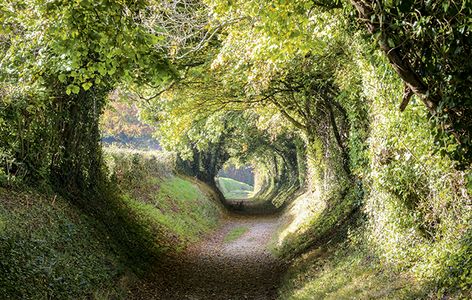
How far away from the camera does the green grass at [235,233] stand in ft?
74.4

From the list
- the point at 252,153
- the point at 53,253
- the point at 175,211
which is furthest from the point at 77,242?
the point at 252,153

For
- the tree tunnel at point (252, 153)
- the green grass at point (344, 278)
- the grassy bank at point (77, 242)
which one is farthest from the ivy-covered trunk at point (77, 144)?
the tree tunnel at point (252, 153)

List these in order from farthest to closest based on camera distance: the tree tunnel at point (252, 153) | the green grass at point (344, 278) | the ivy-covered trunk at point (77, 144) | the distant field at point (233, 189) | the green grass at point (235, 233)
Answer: the distant field at point (233, 189) → the tree tunnel at point (252, 153) → the green grass at point (235, 233) → the ivy-covered trunk at point (77, 144) → the green grass at point (344, 278)

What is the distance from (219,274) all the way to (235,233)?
34.9 feet

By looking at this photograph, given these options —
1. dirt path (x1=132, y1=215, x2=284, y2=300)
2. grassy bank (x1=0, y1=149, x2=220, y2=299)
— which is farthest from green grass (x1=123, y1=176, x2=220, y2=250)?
dirt path (x1=132, y1=215, x2=284, y2=300)

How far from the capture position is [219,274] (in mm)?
14203

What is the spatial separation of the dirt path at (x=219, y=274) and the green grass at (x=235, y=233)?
1423 mm

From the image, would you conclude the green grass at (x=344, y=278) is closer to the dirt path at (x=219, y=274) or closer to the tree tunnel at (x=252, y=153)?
the dirt path at (x=219, y=274)

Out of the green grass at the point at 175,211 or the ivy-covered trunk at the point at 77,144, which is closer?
the ivy-covered trunk at the point at 77,144

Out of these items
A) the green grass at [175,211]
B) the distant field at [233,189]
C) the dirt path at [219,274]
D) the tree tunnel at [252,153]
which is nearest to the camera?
the dirt path at [219,274]

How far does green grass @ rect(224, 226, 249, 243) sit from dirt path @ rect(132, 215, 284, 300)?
1423 millimetres

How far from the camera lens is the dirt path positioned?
1155cm

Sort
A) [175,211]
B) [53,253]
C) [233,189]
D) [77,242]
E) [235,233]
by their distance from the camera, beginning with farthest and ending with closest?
1. [233,189]
2. [235,233]
3. [175,211]
4. [77,242]
5. [53,253]

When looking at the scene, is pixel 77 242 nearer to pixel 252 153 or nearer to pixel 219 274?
pixel 219 274
